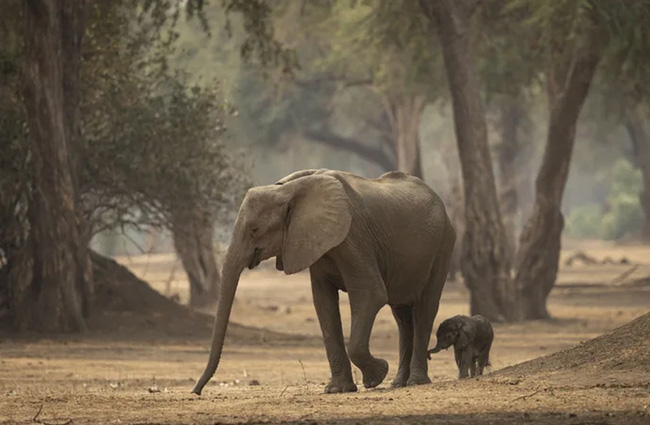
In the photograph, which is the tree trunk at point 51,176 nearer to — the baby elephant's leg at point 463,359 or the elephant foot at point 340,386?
the baby elephant's leg at point 463,359

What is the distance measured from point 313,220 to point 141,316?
38.4 feet

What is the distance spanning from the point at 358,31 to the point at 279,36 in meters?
10.8

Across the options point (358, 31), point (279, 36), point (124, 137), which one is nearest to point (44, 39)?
point (124, 137)

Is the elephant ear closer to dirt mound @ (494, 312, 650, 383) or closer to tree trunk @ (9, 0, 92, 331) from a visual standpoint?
dirt mound @ (494, 312, 650, 383)

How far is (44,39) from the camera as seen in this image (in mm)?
20484

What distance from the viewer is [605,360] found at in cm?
1168

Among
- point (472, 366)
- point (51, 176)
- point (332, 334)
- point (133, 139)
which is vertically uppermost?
point (133, 139)

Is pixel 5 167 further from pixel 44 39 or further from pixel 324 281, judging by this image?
pixel 324 281

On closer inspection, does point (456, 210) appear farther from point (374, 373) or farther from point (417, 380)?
point (374, 373)

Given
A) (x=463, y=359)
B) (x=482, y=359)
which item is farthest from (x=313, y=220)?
(x=482, y=359)

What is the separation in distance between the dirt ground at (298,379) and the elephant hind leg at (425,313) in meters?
0.57

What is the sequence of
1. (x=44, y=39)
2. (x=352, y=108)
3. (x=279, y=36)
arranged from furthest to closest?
(x=352, y=108) → (x=279, y=36) → (x=44, y=39)

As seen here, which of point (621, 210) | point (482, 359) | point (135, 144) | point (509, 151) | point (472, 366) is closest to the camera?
point (472, 366)

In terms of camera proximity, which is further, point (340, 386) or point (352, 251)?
point (340, 386)
